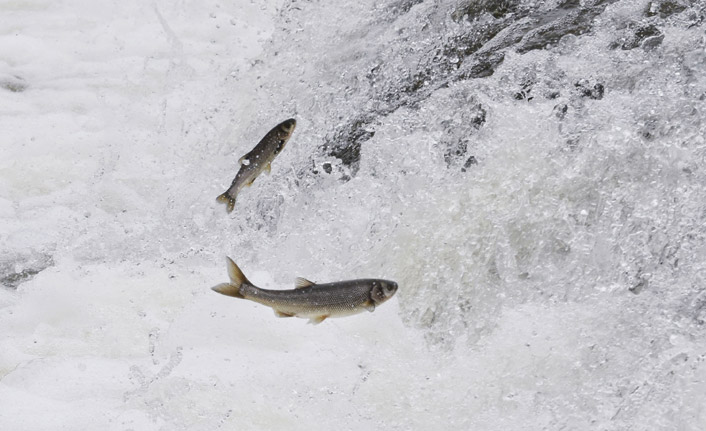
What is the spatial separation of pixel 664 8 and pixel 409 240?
1.57 m

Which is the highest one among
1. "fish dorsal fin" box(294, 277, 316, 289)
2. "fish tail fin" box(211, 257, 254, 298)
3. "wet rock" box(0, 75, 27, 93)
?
"wet rock" box(0, 75, 27, 93)

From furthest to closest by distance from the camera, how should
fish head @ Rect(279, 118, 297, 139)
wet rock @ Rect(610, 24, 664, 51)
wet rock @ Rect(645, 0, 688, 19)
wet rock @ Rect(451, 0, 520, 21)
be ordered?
wet rock @ Rect(451, 0, 520, 21) < wet rock @ Rect(645, 0, 688, 19) < wet rock @ Rect(610, 24, 664, 51) < fish head @ Rect(279, 118, 297, 139)

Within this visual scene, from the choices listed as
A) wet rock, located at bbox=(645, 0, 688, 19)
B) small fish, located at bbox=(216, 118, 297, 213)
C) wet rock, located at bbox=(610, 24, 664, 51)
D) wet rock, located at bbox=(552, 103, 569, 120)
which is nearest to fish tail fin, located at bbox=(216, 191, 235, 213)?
small fish, located at bbox=(216, 118, 297, 213)

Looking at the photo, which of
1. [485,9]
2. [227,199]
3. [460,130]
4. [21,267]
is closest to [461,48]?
[485,9]

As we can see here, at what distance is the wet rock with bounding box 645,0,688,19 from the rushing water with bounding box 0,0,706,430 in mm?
12

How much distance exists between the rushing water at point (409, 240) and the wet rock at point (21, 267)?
0.04 ft

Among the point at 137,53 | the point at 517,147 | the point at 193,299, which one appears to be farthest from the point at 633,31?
the point at 137,53

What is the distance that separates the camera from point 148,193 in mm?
4082

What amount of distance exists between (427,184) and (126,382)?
1310 millimetres

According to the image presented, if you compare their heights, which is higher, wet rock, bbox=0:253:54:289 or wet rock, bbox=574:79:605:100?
wet rock, bbox=0:253:54:289

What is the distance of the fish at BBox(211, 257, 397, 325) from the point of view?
97.3 inches

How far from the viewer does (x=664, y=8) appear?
3.61 metres

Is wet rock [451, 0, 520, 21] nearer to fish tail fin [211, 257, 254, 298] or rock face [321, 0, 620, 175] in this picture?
rock face [321, 0, 620, 175]

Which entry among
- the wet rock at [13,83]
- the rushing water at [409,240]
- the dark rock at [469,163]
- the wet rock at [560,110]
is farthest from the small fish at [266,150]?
the wet rock at [13,83]
